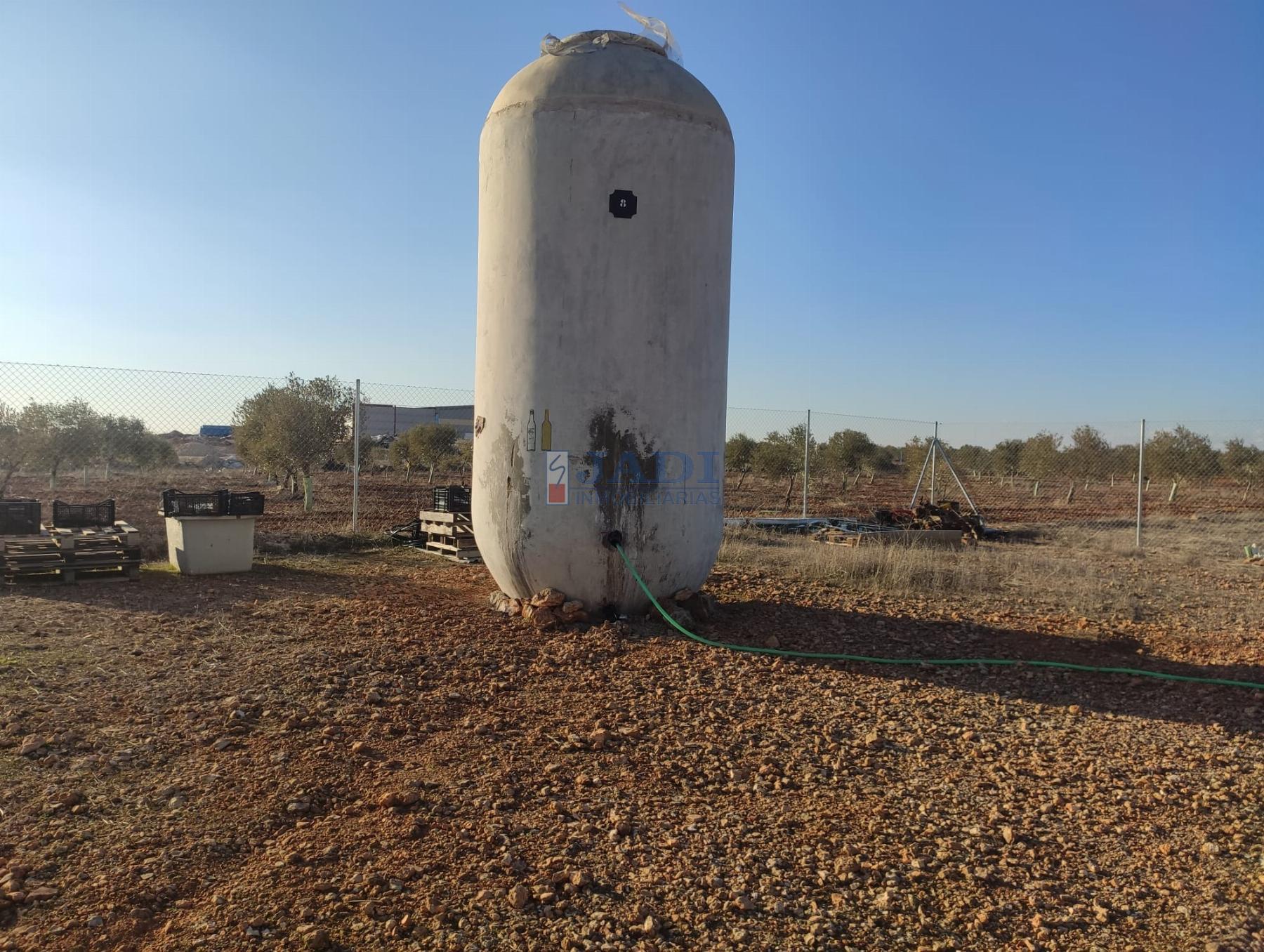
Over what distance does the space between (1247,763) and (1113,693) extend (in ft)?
3.82

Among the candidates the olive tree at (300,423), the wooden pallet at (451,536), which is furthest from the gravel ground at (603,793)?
the olive tree at (300,423)

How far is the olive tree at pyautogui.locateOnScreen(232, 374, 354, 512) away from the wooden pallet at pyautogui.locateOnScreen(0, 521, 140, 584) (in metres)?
8.52

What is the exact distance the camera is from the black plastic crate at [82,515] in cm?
890

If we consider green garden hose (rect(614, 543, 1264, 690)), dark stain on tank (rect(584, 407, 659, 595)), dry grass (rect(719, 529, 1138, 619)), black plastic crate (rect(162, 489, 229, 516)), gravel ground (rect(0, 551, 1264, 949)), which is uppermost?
dark stain on tank (rect(584, 407, 659, 595))

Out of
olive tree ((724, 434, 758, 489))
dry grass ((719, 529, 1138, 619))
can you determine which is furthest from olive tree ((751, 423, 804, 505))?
dry grass ((719, 529, 1138, 619))

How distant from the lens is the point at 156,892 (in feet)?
8.72

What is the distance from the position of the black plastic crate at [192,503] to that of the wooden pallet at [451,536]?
8.09 feet

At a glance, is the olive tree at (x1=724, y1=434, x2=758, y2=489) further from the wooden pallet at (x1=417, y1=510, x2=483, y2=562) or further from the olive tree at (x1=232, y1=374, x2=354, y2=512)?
the wooden pallet at (x1=417, y1=510, x2=483, y2=562)

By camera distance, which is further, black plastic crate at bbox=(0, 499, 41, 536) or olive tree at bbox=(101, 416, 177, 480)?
olive tree at bbox=(101, 416, 177, 480)

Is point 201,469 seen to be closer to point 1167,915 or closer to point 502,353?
point 502,353

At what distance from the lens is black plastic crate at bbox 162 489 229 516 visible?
880 cm

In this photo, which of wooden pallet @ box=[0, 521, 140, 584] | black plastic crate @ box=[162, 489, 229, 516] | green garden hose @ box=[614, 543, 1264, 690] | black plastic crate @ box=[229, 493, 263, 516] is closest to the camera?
green garden hose @ box=[614, 543, 1264, 690]

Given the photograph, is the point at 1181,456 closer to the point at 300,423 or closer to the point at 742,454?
the point at 742,454

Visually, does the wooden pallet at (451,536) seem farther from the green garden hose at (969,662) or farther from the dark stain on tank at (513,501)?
the green garden hose at (969,662)
